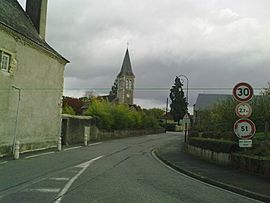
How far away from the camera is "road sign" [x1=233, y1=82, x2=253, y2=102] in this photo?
12.1m

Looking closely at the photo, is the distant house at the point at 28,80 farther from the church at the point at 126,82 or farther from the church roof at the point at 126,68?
the church roof at the point at 126,68

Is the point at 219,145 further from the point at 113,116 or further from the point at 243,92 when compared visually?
the point at 113,116

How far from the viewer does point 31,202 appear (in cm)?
804

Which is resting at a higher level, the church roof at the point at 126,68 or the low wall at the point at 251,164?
the church roof at the point at 126,68

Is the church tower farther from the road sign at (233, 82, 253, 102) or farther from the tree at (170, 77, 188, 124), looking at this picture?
the road sign at (233, 82, 253, 102)

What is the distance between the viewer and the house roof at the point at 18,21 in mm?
22688

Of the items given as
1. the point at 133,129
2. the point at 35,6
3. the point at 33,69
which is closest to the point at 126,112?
the point at 133,129

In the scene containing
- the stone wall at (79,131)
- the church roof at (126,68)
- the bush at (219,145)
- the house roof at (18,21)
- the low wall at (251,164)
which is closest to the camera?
the low wall at (251,164)

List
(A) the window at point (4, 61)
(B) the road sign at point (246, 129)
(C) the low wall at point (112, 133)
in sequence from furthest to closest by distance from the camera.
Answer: (C) the low wall at point (112, 133) → (A) the window at point (4, 61) → (B) the road sign at point (246, 129)

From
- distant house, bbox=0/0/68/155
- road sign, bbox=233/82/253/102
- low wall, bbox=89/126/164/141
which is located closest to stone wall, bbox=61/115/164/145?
low wall, bbox=89/126/164/141

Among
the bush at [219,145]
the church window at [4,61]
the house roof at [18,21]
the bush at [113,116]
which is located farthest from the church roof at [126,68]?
the bush at [219,145]

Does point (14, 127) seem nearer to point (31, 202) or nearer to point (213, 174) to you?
point (213, 174)

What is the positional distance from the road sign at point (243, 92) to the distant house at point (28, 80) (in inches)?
549

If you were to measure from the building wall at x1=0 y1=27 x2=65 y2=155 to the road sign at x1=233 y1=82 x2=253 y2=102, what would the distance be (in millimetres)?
13947
